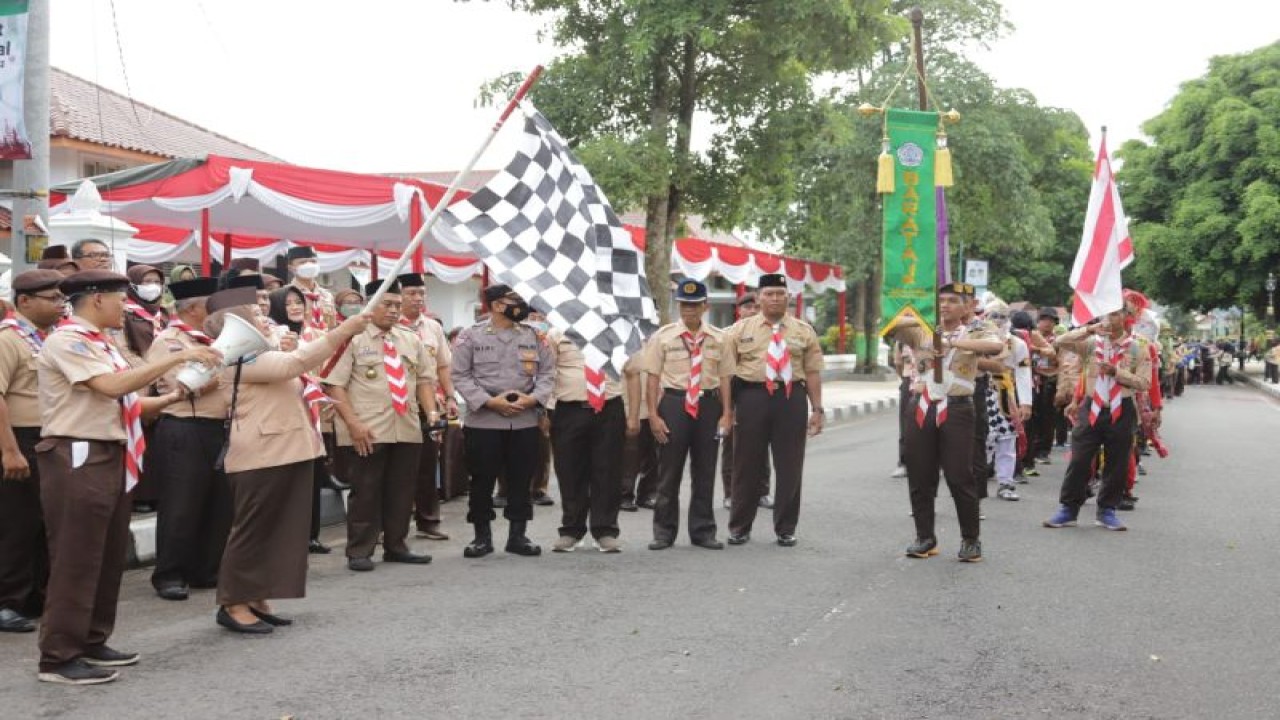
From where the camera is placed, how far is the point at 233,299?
6.68m

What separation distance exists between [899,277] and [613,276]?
1994 mm

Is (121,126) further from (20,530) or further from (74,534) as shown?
(74,534)

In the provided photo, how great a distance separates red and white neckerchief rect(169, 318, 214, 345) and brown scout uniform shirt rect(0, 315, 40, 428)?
0.79m

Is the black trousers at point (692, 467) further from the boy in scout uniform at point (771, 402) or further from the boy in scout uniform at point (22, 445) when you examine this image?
the boy in scout uniform at point (22, 445)

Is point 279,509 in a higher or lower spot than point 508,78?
lower

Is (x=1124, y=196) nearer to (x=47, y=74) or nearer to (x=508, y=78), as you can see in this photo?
(x=508, y=78)

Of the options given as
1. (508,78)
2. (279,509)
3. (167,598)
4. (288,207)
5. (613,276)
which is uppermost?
(508,78)

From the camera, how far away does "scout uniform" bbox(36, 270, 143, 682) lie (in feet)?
18.2

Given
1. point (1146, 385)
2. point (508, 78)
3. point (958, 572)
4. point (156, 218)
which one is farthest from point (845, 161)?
point (958, 572)

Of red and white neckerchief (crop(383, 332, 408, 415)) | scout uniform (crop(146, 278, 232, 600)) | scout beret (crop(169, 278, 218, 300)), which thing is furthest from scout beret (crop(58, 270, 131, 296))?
red and white neckerchief (crop(383, 332, 408, 415))

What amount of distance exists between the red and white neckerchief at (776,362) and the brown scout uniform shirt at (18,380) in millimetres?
4798

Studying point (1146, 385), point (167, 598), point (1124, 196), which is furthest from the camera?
point (1124, 196)

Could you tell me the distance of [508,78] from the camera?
24.9m

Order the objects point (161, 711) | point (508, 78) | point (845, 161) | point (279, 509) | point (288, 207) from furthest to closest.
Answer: point (845, 161) < point (508, 78) < point (288, 207) < point (279, 509) < point (161, 711)
